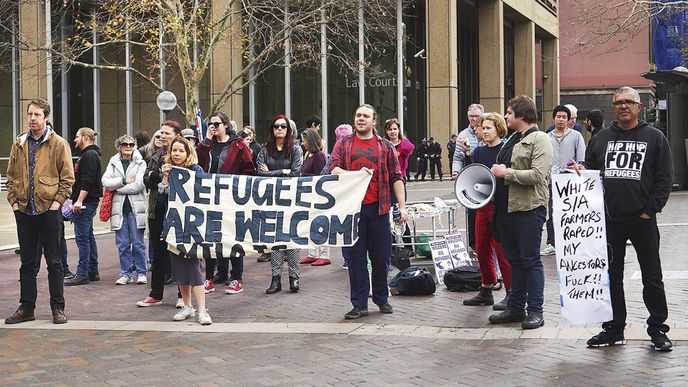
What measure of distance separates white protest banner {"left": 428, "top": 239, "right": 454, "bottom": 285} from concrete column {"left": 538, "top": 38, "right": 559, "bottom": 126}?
1914 inches

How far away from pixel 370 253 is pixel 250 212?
135 centimetres

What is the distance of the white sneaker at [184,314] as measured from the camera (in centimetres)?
A: 955

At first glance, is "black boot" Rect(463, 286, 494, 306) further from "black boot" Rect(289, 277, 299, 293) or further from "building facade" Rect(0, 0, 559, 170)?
"building facade" Rect(0, 0, 559, 170)

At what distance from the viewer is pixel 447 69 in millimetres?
39469

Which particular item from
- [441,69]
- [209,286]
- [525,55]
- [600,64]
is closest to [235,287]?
[209,286]

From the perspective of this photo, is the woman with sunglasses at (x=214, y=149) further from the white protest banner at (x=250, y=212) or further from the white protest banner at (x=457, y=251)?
the white protest banner at (x=457, y=251)

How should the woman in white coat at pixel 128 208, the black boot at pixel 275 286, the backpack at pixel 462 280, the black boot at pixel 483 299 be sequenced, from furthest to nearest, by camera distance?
the woman in white coat at pixel 128 208 < the black boot at pixel 275 286 < the backpack at pixel 462 280 < the black boot at pixel 483 299

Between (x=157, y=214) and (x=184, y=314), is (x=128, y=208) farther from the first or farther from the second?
(x=184, y=314)

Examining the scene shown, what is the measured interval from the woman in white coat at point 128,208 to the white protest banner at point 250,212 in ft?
7.67

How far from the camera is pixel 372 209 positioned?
9.58 m

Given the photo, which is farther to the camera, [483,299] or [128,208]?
[128,208]

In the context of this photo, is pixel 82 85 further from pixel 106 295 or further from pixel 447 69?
pixel 106 295

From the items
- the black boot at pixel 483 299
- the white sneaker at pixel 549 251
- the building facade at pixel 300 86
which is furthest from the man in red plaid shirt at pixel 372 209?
the building facade at pixel 300 86

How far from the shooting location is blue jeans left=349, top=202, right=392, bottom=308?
9.52m
